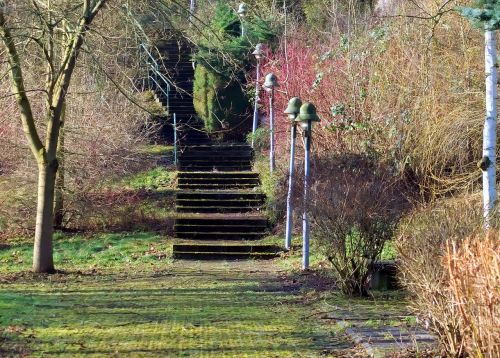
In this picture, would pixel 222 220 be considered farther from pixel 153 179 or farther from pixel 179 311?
pixel 179 311

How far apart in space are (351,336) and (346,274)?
2949mm

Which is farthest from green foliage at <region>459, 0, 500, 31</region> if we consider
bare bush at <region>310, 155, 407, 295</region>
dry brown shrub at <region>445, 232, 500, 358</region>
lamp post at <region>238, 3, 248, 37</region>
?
lamp post at <region>238, 3, 248, 37</region>

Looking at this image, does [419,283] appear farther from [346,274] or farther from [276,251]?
[276,251]

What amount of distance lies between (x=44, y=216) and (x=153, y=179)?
9512mm

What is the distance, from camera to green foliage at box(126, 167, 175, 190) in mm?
22653

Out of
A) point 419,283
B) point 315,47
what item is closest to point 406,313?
point 419,283

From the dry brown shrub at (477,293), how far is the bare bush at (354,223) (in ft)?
14.3

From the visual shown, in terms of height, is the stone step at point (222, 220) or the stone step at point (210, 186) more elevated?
the stone step at point (210, 186)

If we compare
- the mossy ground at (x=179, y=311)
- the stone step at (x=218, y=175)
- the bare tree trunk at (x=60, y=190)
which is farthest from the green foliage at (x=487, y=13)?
the stone step at (x=218, y=175)

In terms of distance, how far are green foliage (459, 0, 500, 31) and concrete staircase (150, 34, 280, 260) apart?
285 inches

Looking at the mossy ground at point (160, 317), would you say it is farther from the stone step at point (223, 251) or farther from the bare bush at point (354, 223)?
the stone step at point (223, 251)

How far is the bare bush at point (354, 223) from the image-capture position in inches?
405

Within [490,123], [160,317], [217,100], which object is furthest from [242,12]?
[217,100]

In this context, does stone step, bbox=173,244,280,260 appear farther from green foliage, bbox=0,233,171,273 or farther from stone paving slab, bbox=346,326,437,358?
stone paving slab, bbox=346,326,437,358
